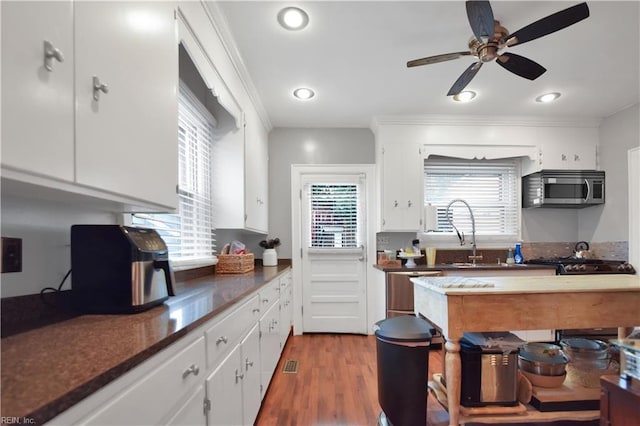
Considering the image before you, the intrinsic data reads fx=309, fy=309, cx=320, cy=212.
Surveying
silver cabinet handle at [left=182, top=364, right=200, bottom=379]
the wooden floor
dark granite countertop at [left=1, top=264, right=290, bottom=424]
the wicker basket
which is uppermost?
dark granite countertop at [left=1, top=264, right=290, bottom=424]

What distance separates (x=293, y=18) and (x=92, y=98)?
149 cm

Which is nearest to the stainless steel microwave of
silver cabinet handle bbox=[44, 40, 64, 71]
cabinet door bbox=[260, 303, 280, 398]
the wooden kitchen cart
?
the wooden kitchen cart

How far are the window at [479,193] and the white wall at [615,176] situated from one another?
844 mm

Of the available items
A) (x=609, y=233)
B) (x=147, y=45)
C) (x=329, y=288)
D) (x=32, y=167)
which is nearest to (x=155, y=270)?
(x=32, y=167)

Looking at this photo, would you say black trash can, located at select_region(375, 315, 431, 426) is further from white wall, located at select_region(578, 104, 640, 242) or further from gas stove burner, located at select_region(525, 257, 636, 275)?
white wall, located at select_region(578, 104, 640, 242)

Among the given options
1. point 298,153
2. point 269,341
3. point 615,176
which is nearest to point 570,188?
point 615,176

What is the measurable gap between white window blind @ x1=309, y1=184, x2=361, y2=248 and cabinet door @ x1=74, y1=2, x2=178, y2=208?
2.55 m

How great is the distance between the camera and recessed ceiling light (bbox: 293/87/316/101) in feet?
9.80

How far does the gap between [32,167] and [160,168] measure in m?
0.60

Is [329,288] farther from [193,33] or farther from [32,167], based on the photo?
[32,167]

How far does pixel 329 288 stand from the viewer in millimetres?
3879

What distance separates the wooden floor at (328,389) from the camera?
200 cm

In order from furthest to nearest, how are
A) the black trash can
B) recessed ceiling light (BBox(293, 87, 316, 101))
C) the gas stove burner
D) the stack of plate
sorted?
the gas stove burner, recessed ceiling light (BBox(293, 87, 316, 101)), the stack of plate, the black trash can

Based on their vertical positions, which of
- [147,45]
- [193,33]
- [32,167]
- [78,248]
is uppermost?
[193,33]
